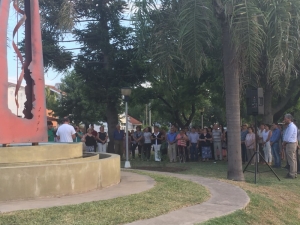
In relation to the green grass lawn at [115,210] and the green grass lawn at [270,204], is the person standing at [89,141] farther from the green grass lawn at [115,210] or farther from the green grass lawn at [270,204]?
the green grass lawn at [115,210]

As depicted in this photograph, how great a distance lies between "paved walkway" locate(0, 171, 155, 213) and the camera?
709 centimetres

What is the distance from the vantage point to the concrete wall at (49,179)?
24.9 feet

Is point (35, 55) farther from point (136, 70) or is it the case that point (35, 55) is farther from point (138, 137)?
point (136, 70)

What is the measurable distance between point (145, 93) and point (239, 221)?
18385 mm

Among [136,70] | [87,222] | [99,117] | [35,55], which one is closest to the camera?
[87,222]

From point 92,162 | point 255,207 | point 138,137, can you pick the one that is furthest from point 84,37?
point 255,207

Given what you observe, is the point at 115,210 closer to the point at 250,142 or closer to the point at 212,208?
the point at 212,208

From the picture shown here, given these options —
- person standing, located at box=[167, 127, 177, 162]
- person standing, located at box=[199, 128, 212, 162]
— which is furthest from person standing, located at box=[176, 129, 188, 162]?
person standing, located at box=[199, 128, 212, 162]

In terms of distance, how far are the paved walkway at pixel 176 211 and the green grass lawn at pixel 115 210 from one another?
23cm

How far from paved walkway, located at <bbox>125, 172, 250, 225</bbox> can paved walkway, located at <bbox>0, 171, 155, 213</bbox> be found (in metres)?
1.44

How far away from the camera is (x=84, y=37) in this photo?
23.8 metres

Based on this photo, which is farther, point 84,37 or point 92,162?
point 84,37

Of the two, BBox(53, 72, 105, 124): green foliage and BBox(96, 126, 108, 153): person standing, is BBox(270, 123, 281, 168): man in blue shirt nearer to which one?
BBox(96, 126, 108, 153): person standing

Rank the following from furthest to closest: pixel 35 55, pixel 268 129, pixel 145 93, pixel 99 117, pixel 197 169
A: pixel 99 117 → pixel 145 93 → pixel 268 129 → pixel 197 169 → pixel 35 55
